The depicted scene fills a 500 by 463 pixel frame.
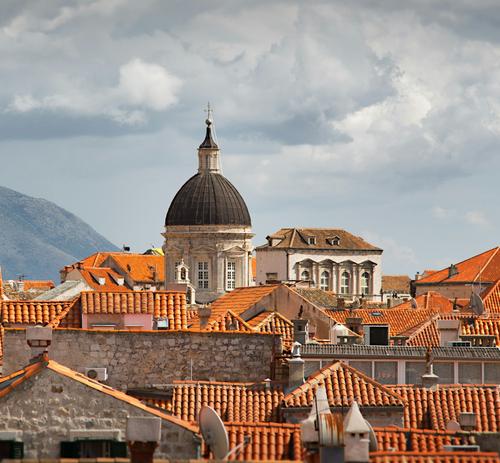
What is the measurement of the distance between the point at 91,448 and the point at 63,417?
1.71 feet

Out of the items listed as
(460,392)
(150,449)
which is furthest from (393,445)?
(460,392)

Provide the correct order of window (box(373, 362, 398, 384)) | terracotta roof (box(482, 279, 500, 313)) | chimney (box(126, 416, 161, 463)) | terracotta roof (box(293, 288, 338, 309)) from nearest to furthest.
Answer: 1. chimney (box(126, 416, 161, 463))
2. window (box(373, 362, 398, 384))
3. terracotta roof (box(482, 279, 500, 313))
4. terracotta roof (box(293, 288, 338, 309))

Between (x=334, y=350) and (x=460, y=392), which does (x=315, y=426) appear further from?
(x=334, y=350)

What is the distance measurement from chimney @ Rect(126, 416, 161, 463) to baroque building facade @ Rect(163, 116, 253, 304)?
6865 inches

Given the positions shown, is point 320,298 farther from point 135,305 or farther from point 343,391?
point 343,391

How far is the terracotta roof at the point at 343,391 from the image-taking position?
29.4 m

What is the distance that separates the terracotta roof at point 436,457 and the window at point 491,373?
21060 millimetres

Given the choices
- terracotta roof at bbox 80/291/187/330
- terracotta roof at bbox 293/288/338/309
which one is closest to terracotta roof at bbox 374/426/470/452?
terracotta roof at bbox 80/291/187/330

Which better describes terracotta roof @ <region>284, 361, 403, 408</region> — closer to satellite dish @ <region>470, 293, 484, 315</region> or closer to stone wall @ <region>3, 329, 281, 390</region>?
stone wall @ <region>3, 329, 281, 390</region>

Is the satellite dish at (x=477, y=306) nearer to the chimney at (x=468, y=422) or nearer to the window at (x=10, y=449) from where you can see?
the chimney at (x=468, y=422)

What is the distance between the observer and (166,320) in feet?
121

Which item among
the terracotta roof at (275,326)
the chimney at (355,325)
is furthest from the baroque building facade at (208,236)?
the terracotta roof at (275,326)

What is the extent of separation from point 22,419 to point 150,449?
416cm

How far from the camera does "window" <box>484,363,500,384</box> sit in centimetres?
4128
